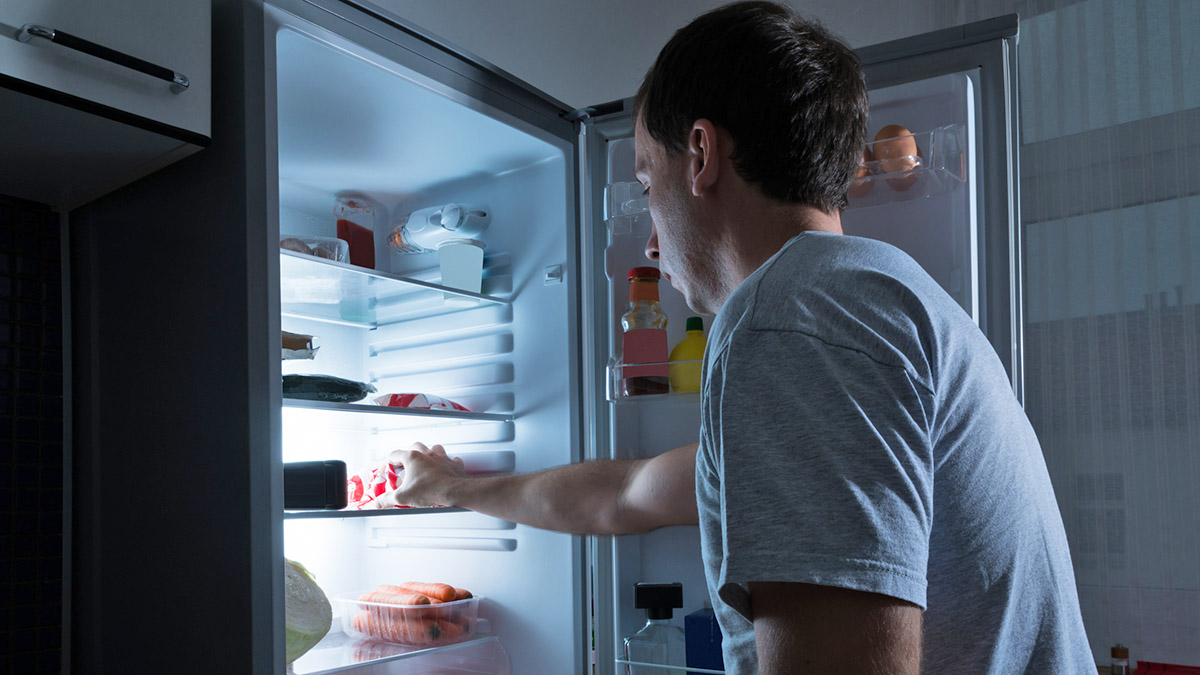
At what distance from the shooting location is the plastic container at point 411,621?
5.43 feet

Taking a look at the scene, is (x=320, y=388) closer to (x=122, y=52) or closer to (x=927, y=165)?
(x=122, y=52)

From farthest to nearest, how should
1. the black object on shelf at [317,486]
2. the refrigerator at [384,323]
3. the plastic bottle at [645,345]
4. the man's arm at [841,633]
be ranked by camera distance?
1. the plastic bottle at [645,345]
2. the black object on shelf at [317,486]
3. the refrigerator at [384,323]
4. the man's arm at [841,633]

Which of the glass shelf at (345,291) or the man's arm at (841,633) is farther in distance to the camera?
the glass shelf at (345,291)

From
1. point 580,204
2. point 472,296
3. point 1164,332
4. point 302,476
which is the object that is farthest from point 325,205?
point 1164,332

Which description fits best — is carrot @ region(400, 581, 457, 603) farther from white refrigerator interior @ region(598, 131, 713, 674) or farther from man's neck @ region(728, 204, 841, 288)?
man's neck @ region(728, 204, 841, 288)

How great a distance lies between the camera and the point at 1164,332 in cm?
205

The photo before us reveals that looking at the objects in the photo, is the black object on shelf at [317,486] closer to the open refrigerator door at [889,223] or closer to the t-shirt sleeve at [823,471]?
the open refrigerator door at [889,223]

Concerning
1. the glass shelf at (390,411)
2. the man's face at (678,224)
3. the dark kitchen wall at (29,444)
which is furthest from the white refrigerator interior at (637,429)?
the dark kitchen wall at (29,444)

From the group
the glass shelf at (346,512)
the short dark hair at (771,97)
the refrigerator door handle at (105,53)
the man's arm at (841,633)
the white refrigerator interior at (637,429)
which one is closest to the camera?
the man's arm at (841,633)

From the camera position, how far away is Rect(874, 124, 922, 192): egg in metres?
1.37

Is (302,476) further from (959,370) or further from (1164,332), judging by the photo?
(1164,332)

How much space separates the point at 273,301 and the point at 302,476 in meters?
0.35

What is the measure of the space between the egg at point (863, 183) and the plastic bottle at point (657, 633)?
0.71 meters

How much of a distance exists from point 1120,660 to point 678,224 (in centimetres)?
166
